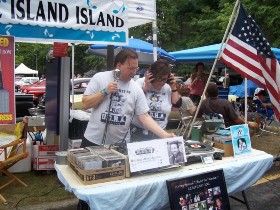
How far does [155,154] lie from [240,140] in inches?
39.4

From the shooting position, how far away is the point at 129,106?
2924 millimetres

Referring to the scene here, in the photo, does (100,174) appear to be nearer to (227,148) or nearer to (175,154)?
(175,154)

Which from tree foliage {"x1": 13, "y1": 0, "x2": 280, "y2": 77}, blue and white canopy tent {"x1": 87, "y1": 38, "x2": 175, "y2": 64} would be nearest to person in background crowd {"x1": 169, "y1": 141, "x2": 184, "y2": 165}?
blue and white canopy tent {"x1": 87, "y1": 38, "x2": 175, "y2": 64}

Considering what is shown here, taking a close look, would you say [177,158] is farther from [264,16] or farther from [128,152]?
[264,16]

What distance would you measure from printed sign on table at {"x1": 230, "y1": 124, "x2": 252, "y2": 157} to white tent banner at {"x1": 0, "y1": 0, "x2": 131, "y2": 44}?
216 cm

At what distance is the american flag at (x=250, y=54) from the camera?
12.0ft

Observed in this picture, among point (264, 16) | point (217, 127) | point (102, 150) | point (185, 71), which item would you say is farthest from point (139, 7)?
point (185, 71)

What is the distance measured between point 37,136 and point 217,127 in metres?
3.04

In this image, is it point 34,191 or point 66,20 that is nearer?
point 66,20

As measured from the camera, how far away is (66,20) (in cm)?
412


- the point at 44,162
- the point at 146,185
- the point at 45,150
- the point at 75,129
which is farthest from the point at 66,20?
the point at 146,185

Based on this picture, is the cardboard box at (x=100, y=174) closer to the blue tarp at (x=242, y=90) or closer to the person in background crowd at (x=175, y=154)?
the person in background crowd at (x=175, y=154)

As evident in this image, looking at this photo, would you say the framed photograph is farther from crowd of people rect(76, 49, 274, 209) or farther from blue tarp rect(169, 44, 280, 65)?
blue tarp rect(169, 44, 280, 65)

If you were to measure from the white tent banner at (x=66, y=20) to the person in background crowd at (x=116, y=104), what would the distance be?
1497 mm
